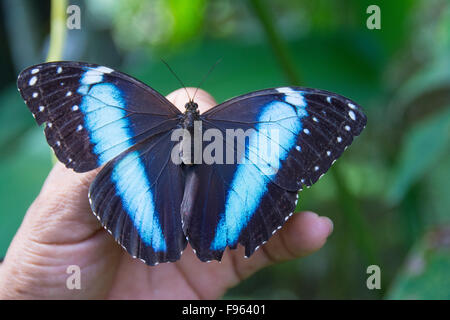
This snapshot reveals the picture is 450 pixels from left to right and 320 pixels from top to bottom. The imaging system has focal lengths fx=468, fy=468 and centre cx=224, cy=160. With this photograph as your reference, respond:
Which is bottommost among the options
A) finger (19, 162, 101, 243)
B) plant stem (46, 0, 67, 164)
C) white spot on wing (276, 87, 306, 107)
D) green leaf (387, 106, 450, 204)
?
finger (19, 162, 101, 243)

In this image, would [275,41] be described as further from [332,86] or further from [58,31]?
[58,31]

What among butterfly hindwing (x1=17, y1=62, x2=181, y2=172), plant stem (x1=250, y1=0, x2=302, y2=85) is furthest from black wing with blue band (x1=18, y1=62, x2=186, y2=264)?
plant stem (x1=250, y1=0, x2=302, y2=85)

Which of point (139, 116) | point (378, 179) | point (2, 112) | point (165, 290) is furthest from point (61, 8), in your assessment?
point (378, 179)

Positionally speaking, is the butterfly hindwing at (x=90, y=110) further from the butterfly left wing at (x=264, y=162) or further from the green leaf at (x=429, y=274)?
the green leaf at (x=429, y=274)

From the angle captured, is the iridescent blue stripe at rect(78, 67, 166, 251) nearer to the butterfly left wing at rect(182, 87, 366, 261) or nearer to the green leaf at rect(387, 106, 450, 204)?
the butterfly left wing at rect(182, 87, 366, 261)

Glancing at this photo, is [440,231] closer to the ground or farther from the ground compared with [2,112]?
closer to the ground

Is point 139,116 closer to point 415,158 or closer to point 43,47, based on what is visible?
point 415,158
